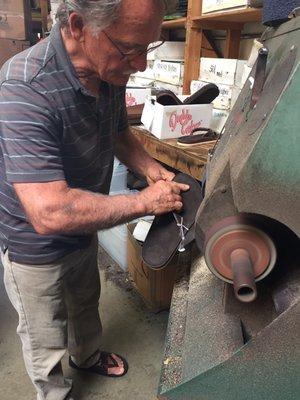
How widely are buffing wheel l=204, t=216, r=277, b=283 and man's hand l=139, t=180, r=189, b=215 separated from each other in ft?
1.21

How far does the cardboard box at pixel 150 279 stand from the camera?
1.96 metres

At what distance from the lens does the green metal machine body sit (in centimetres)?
50

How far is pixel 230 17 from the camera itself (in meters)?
1.93

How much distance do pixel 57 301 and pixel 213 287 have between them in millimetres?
614

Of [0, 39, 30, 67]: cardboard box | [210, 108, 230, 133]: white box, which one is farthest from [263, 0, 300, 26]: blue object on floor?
[0, 39, 30, 67]: cardboard box

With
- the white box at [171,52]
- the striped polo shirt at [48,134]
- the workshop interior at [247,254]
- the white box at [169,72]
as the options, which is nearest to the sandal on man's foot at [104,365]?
the striped polo shirt at [48,134]

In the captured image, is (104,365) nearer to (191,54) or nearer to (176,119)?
(176,119)

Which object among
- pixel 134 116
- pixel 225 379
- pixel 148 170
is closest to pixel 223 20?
pixel 134 116

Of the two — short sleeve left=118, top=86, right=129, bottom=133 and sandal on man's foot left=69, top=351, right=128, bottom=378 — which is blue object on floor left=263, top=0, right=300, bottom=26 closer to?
short sleeve left=118, top=86, right=129, bottom=133

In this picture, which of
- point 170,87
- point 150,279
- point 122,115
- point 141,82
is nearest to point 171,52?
point 170,87

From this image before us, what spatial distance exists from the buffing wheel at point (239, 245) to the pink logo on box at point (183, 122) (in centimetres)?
126

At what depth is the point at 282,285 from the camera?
617mm

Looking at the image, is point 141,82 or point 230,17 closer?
point 230,17


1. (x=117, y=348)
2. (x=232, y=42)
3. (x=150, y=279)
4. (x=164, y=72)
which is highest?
(x=232, y=42)
